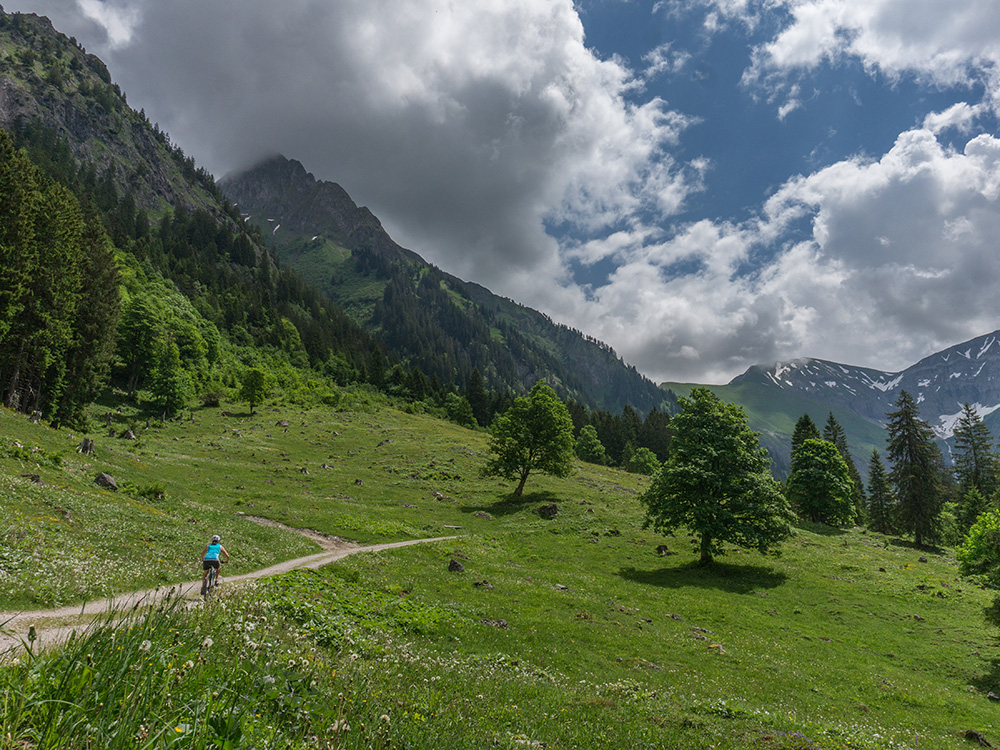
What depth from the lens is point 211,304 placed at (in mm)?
149375

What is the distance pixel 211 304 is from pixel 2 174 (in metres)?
126

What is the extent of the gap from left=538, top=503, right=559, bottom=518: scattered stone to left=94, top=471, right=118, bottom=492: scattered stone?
128 ft

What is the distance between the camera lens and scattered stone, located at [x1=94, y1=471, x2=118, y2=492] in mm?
29430

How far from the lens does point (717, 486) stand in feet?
120

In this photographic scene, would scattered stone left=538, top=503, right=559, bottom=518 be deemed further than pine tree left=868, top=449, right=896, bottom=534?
No

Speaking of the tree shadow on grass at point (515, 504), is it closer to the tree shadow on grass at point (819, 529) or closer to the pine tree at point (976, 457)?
the tree shadow on grass at point (819, 529)

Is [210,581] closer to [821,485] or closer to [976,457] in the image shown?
[821,485]

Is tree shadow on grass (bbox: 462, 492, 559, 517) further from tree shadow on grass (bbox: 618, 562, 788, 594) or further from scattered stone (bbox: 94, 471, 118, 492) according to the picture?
scattered stone (bbox: 94, 471, 118, 492)

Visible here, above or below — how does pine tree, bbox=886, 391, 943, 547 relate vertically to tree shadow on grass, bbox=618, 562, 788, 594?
above

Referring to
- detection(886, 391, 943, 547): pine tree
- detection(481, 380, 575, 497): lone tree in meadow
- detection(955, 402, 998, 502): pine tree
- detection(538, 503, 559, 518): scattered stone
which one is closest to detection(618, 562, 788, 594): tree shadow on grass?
detection(538, 503, 559, 518): scattered stone

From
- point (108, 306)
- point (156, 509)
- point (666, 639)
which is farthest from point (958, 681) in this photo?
point (108, 306)

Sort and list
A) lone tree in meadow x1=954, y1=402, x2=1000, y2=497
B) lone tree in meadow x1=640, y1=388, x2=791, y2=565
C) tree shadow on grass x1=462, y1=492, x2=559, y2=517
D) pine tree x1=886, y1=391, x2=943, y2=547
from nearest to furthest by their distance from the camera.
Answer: lone tree in meadow x1=640, y1=388, x2=791, y2=565 < tree shadow on grass x1=462, y1=492, x2=559, y2=517 < pine tree x1=886, y1=391, x2=943, y2=547 < lone tree in meadow x1=954, y1=402, x2=1000, y2=497

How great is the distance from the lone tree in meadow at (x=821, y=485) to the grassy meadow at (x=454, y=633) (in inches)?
711

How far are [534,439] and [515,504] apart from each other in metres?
8.67
